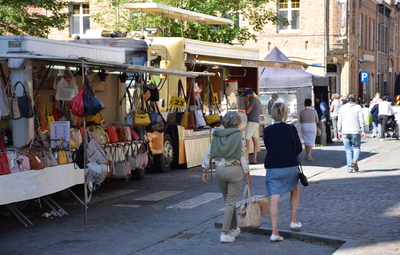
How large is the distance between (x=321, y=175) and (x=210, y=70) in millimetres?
4701

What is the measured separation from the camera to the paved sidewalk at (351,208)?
7711 millimetres

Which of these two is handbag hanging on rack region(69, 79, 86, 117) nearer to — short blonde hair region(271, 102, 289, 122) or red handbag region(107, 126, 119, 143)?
red handbag region(107, 126, 119, 143)

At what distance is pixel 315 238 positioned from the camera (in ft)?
25.7

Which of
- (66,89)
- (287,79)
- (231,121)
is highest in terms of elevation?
(287,79)

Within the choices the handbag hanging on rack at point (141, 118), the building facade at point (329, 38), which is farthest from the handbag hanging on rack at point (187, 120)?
the building facade at point (329, 38)

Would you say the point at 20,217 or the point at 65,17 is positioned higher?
the point at 65,17

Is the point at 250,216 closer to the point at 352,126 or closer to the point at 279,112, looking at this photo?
the point at 279,112

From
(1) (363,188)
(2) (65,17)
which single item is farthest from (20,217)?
(2) (65,17)

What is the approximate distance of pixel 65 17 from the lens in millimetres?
22406

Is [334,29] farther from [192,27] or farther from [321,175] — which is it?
[321,175]

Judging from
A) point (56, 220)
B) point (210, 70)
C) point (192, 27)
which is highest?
point (192, 27)

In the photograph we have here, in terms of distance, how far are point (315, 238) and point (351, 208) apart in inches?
91.1

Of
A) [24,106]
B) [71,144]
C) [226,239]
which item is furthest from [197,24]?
[226,239]

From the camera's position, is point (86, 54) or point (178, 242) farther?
point (86, 54)
